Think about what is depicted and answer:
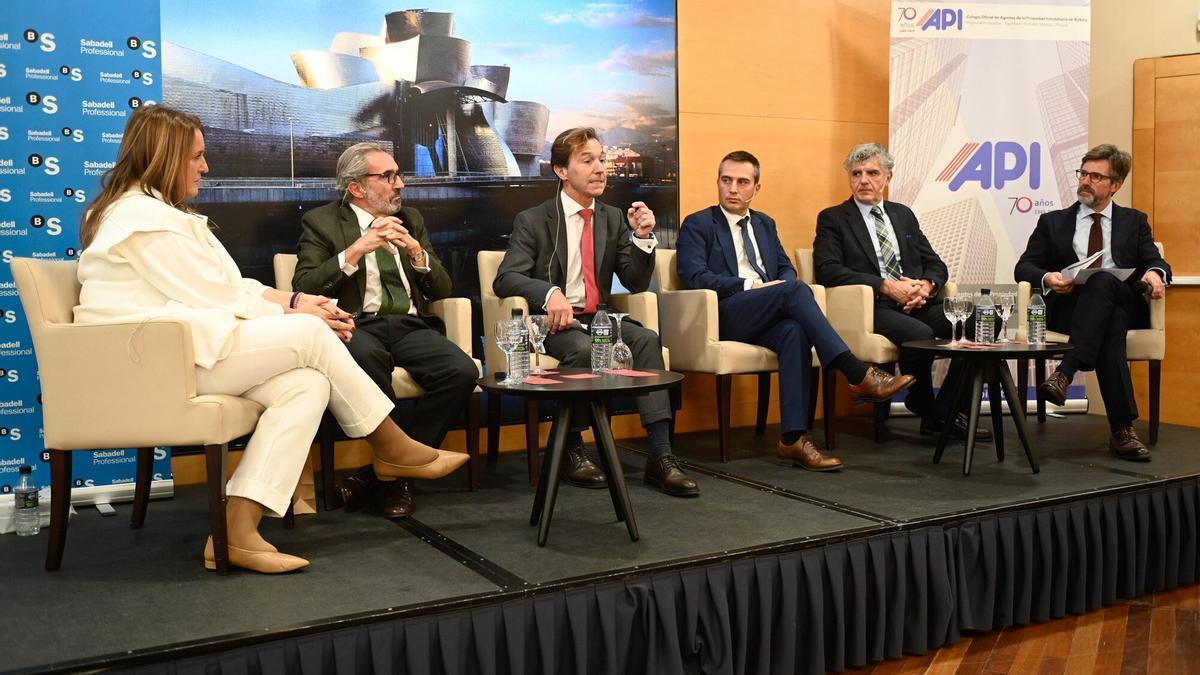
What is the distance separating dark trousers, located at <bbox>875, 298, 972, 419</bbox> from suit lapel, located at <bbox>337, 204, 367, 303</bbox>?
2.14 m

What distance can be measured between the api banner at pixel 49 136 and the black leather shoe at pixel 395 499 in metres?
1.01

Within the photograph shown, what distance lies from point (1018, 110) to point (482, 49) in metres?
2.68

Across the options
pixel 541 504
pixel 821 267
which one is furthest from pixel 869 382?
pixel 541 504

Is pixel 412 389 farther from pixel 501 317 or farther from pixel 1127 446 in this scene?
pixel 1127 446

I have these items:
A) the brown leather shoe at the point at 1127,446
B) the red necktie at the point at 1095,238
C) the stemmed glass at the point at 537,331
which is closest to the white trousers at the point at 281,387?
the stemmed glass at the point at 537,331

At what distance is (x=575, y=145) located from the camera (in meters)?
3.78

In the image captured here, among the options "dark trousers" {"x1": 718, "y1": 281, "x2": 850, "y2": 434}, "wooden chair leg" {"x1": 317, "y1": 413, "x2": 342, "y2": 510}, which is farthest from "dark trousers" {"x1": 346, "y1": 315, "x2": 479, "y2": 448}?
"dark trousers" {"x1": 718, "y1": 281, "x2": 850, "y2": 434}

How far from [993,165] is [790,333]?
74.2 inches

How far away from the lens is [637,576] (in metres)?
2.48

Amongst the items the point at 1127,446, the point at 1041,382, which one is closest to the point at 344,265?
the point at 1127,446

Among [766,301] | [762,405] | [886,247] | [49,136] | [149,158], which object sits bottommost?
[762,405]

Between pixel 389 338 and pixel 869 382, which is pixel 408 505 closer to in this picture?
pixel 389 338

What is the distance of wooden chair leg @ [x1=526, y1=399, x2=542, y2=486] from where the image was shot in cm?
362

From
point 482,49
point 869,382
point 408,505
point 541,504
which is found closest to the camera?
point 541,504
